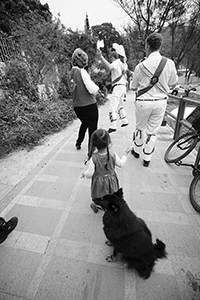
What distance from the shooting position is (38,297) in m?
1.15

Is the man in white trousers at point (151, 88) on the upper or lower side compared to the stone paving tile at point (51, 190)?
upper

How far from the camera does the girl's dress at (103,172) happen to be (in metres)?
1.53

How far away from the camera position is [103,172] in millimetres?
1599

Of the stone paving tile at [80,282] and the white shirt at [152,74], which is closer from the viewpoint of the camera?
the stone paving tile at [80,282]

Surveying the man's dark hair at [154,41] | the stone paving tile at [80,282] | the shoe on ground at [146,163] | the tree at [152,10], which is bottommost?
the stone paving tile at [80,282]

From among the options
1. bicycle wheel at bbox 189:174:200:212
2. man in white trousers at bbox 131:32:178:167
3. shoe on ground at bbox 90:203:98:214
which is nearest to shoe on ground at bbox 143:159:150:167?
man in white trousers at bbox 131:32:178:167

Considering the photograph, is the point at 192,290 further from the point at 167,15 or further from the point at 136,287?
the point at 167,15

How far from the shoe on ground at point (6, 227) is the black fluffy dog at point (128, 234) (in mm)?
1095

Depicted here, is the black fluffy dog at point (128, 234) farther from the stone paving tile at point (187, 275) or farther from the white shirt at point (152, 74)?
the white shirt at point (152, 74)

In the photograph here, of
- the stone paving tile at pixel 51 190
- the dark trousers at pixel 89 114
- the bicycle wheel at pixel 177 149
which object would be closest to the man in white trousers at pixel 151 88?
the bicycle wheel at pixel 177 149

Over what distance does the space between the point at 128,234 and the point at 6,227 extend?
1.29 m

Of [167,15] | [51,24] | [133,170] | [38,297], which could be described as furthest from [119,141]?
[167,15]

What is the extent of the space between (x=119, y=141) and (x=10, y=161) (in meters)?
2.40

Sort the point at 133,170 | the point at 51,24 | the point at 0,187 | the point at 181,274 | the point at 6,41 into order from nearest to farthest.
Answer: the point at 181,274
the point at 0,187
the point at 133,170
the point at 6,41
the point at 51,24
